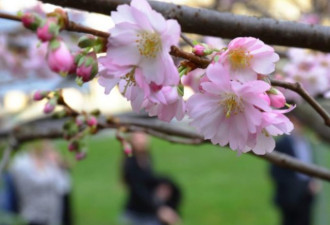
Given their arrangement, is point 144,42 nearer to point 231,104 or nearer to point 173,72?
point 173,72

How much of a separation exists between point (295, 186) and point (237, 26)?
21.1 feet

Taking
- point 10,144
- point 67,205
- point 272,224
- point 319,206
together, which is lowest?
point 272,224

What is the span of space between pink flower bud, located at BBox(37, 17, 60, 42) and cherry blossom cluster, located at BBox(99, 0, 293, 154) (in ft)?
0.26

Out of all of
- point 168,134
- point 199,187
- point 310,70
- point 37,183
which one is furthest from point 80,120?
point 199,187

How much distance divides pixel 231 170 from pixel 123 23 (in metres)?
13.4

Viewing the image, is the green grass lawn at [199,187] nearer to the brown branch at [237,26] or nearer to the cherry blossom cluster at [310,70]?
the cherry blossom cluster at [310,70]

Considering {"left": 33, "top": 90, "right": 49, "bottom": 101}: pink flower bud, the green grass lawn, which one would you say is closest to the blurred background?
the green grass lawn

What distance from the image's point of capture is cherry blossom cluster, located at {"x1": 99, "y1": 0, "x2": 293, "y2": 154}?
91 centimetres

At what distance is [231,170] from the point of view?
1413 centimetres

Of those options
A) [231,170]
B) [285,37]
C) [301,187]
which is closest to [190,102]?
[285,37]

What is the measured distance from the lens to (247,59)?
953 mm

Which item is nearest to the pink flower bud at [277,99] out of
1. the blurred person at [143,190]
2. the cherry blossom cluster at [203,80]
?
the cherry blossom cluster at [203,80]

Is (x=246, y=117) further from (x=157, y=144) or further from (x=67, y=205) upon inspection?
(x=157, y=144)

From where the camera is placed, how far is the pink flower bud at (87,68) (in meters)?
0.91
